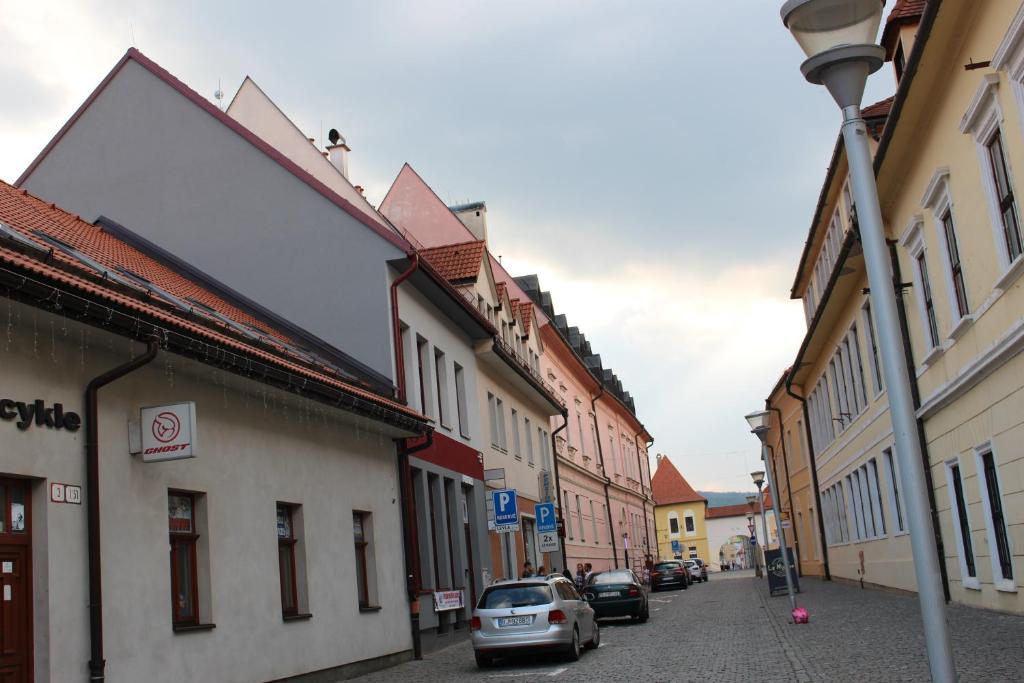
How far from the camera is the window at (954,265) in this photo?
18.2 m

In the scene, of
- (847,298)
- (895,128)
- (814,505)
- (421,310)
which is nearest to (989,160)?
(895,128)

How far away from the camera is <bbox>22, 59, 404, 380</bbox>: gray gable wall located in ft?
72.0

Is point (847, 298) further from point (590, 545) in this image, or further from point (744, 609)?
point (590, 545)

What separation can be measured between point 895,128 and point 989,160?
2.97 meters

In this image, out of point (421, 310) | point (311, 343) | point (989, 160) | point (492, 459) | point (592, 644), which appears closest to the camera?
point (989, 160)

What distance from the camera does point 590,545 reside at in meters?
46.3

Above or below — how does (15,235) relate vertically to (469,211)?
below

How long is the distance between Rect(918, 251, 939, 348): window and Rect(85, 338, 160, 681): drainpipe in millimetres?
14611

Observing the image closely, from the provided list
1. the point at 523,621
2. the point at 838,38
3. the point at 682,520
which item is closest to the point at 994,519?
the point at 523,621

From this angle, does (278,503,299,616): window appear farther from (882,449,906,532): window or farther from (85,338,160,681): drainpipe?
(882,449,906,532): window

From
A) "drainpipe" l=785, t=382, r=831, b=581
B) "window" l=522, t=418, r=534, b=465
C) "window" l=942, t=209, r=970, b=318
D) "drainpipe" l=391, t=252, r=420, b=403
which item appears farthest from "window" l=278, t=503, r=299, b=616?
"drainpipe" l=785, t=382, r=831, b=581

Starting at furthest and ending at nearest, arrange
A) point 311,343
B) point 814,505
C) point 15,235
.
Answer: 1. point 814,505
2. point 311,343
3. point 15,235

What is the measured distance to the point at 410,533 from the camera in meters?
20.7

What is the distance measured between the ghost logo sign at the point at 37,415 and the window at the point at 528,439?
77.2 feet
